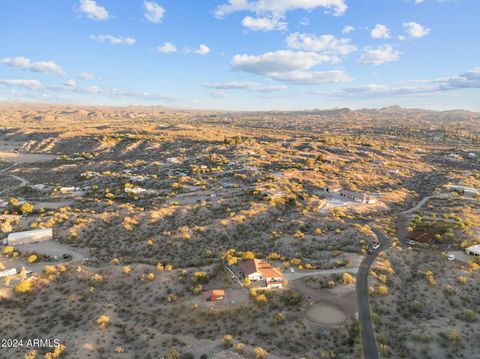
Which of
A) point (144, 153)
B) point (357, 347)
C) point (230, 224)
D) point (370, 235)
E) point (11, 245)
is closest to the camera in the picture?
point (357, 347)

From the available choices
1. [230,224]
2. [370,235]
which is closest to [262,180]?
[230,224]

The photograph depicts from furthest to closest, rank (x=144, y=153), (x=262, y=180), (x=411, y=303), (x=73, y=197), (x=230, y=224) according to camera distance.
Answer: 1. (x=144, y=153)
2. (x=262, y=180)
3. (x=73, y=197)
4. (x=230, y=224)
5. (x=411, y=303)

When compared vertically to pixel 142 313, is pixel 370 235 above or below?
above

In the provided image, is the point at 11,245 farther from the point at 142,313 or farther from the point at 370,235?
the point at 370,235

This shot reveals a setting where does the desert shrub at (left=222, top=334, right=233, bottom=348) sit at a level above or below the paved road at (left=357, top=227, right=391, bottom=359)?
below

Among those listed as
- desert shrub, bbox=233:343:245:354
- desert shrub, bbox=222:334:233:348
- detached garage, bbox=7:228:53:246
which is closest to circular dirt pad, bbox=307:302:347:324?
desert shrub, bbox=233:343:245:354

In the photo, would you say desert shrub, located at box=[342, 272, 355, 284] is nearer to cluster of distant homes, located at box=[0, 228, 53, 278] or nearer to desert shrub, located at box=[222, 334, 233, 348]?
desert shrub, located at box=[222, 334, 233, 348]

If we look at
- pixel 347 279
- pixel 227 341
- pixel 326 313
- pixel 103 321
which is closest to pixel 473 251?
pixel 347 279
